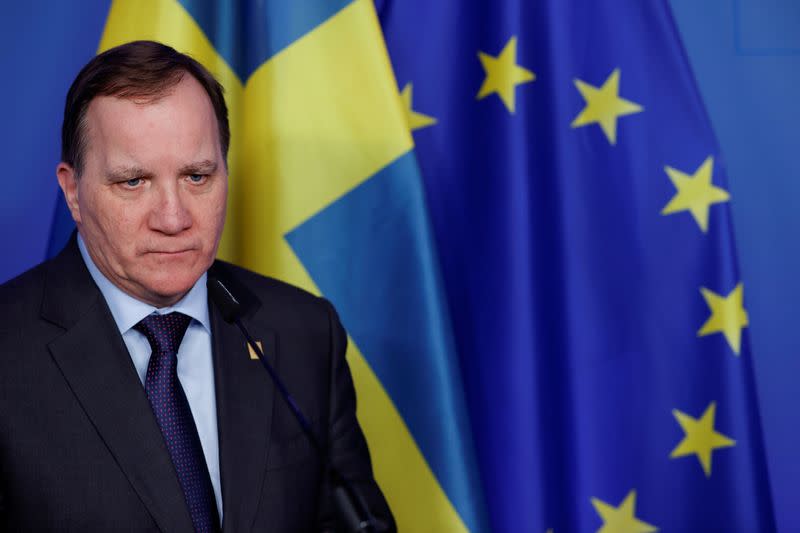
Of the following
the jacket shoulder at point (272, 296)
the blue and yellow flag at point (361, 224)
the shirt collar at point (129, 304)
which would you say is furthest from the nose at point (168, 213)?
the blue and yellow flag at point (361, 224)

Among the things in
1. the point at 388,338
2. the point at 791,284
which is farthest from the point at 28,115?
the point at 791,284

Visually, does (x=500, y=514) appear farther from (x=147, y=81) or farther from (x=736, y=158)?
(x=147, y=81)

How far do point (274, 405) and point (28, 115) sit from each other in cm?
115

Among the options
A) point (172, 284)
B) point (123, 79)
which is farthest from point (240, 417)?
point (123, 79)

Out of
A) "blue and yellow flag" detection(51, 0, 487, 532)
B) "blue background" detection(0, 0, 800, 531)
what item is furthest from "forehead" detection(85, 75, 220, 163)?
"blue background" detection(0, 0, 800, 531)

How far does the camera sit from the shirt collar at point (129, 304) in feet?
4.26

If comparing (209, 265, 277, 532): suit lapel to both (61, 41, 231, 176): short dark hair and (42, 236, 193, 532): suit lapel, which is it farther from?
(61, 41, 231, 176): short dark hair

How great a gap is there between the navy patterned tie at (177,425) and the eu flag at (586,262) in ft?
2.94

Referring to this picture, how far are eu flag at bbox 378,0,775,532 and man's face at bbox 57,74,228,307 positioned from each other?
0.84 m

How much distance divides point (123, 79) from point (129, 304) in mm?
296

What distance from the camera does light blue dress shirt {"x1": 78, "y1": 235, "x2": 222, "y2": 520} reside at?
1.30 metres

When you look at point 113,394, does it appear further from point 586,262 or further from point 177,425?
point 586,262

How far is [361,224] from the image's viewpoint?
1890 millimetres

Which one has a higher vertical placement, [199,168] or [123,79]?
[123,79]
